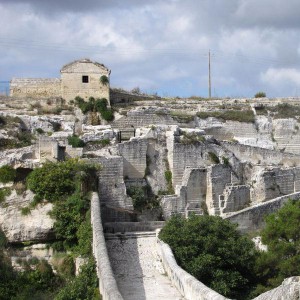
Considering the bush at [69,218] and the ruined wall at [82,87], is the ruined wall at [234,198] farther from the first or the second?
the ruined wall at [82,87]

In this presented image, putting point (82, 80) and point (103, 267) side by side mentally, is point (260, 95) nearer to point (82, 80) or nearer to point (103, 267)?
point (82, 80)

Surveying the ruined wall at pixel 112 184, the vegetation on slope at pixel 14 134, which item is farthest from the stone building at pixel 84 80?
the ruined wall at pixel 112 184

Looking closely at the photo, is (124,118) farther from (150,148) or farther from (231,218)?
(231,218)

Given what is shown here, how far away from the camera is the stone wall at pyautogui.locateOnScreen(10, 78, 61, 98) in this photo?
36.5m

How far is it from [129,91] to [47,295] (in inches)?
874

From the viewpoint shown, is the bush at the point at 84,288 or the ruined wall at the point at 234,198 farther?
the ruined wall at the point at 234,198

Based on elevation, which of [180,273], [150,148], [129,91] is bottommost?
[180,273]

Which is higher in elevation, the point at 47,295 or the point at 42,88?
the point at 42,88

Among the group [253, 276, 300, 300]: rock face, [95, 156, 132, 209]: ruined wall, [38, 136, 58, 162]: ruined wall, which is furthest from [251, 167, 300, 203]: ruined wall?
[253, 276, 300, 300]: rock face

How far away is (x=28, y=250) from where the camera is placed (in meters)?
21.7

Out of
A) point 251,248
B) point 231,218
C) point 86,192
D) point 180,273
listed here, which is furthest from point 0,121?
point 180,273

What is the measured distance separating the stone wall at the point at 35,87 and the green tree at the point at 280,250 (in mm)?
17122

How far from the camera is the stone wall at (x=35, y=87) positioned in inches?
1438

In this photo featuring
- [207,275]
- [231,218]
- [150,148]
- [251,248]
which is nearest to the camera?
[207,275]
